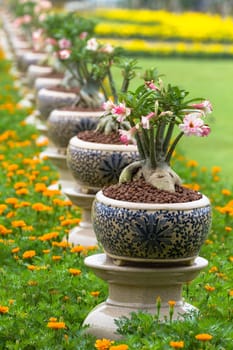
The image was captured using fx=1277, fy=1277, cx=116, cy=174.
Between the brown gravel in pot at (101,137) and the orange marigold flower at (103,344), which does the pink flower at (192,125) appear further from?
the brown gravel in pot at (101,137)

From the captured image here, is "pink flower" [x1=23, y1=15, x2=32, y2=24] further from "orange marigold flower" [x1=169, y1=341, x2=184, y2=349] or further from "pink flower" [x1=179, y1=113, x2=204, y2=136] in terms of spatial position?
"orange marigold flower" [x1=169, y1=341, x2=184, y2=349]

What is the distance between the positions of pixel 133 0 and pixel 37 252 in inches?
2416

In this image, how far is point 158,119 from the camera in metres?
5.27


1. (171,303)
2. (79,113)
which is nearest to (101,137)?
(79,113)

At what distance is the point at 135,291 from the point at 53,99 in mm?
4890

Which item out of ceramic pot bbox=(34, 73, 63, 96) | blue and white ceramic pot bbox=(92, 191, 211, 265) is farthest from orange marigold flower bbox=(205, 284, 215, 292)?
ceramic pot bbox=(34, 73, 63, 96)

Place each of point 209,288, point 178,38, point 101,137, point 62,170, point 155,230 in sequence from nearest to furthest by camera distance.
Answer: point 155,230, point 209,288, point 101,137, point 62,170, point 178,38

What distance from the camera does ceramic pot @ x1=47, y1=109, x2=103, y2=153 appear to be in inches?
327

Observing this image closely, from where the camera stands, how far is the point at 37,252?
671 cm

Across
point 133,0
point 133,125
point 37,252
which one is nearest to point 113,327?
point 133,125

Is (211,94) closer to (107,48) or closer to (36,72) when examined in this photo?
(36,72)

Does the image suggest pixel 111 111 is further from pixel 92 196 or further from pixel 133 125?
pixel 92 196

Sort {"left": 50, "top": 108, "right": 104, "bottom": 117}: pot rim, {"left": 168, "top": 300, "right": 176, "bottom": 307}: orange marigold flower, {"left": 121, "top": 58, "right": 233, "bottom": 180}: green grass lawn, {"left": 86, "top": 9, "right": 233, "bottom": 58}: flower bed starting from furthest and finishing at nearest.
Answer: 1. {"left": 86, "top": 9, "right": 233, "bottom": 58}: flower bed
2. {"left": 121, "top": 58, "right": 233, "bottom": 180}: green grass lawn
3. {"left": 50, "top": 108, "right": 104, "bottom": 117}: pot rim
4. {"left": 168, "top": 300, "right": 176, "bottom": 307}: orange marigold flower

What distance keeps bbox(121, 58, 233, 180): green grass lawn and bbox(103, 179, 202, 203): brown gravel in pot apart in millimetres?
1011
